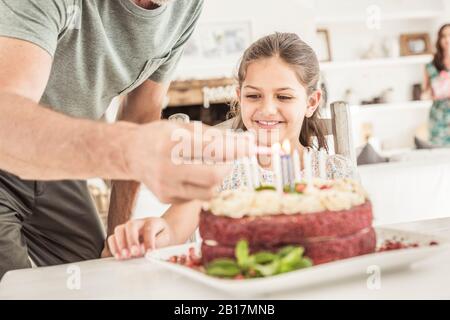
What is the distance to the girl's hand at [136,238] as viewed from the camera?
1.10m

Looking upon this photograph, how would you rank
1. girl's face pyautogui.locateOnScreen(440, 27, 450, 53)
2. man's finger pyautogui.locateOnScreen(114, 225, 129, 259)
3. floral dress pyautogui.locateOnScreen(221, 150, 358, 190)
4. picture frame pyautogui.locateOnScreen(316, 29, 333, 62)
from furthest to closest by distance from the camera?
1. picture frame pyautogui.locateOnScreen(316, 29, 333, 62)
2. girl's face pyautogui.locateOnScreen(440, 27, 450, 53)
3. floral dress pyautogui.locateOnScreen(221, 150, 358, 190)
4. man's finger pyautogui.locateOnScreen(114, 225, 129, 259)

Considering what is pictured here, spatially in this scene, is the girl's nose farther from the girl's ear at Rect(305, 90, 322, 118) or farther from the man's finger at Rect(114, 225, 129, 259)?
the man's finger at Rect(114, 225, 129, 259)

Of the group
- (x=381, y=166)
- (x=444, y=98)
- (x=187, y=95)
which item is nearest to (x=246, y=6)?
(x=187, y=95)

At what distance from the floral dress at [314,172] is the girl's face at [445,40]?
400 cm

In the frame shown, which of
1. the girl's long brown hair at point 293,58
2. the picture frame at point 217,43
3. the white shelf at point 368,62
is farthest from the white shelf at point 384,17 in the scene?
the girl's long brown hair at point 293,58

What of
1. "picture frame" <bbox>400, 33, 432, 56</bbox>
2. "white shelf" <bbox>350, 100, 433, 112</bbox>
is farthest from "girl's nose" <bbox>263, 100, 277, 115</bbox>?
"picture frame" <bbox>400, 33, 432, 56</bbox>

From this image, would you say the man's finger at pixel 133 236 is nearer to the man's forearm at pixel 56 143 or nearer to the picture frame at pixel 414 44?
the man's forearm at pixel 56 143

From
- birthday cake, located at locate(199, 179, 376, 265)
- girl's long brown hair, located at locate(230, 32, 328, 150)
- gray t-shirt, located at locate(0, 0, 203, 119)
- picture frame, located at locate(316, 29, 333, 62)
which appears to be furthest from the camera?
picture frame, located at locate(316, 29, 333, 62)

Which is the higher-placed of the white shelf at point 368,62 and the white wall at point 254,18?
the white wall at point 254,18

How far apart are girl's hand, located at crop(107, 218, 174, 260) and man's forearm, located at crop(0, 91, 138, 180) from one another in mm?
309

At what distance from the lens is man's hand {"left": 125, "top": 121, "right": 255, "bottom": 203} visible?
0.66m

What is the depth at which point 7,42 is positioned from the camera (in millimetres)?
981

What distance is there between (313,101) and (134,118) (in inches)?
23.8
